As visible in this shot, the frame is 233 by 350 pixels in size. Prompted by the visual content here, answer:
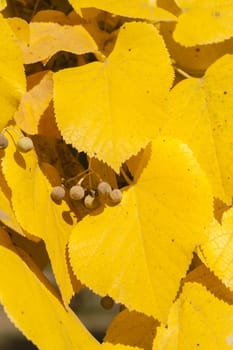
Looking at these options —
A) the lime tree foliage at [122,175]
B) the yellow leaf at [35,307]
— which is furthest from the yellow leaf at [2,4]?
the yellow leaf at [35,307]

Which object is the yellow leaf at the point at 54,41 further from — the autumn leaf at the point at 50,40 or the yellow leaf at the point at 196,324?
the yellow leaf at the point at 196,324

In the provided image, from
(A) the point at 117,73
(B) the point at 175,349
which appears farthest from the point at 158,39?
(B) the point at 175,349

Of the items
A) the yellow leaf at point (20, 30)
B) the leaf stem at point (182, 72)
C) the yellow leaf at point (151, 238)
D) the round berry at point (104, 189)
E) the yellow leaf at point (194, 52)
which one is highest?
the yellow leaf at point (20, 30)

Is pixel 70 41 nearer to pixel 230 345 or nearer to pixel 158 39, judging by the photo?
pixel 158 39

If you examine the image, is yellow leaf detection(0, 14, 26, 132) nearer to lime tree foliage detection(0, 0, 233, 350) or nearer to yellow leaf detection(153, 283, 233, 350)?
lime tree foliage detection(0, 0, 233, 350)

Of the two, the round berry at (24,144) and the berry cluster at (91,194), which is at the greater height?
the round berry at (24,144)

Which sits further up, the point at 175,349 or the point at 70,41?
the point at 70,41

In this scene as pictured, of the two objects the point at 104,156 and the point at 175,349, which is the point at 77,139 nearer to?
the point at 104,156

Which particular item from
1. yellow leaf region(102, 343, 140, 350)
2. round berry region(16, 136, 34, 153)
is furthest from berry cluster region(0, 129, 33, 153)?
yellow leaf region(102, 343, 140, 350)
